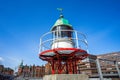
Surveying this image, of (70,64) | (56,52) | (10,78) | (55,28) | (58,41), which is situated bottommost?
(10,78)

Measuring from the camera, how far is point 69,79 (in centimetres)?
668

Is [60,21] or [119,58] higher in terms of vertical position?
[60,21]

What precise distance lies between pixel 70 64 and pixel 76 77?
2151 millimetres

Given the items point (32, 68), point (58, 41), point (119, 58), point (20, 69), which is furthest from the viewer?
point (20, 69)

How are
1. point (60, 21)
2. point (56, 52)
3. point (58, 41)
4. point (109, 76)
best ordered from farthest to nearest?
point (109, 76) < point (60, 21) < point (58, 41) < point (56, 52)

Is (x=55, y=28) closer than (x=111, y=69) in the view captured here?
Yes

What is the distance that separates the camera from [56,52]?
789 centimetres

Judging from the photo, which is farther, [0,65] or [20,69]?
[20,69]

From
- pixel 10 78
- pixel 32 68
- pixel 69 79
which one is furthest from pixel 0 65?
pixel 69 79

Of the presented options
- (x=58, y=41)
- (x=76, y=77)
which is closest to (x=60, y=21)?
(x=58, y=41)

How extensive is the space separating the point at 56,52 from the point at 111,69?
339 inches

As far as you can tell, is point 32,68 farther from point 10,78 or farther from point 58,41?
point 58,41

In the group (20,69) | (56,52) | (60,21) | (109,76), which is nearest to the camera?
(56,52)

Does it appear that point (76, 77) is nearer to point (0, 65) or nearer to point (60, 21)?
point (60, 21)
